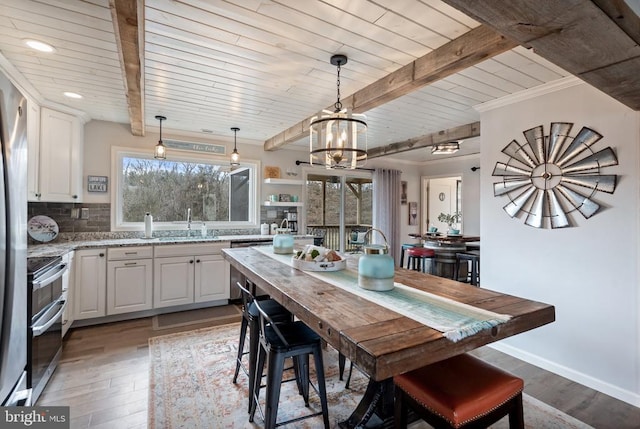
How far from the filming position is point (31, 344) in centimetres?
190

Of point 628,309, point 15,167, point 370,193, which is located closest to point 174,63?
point 15,167

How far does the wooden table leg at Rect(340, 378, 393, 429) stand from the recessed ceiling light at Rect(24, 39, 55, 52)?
306 cm

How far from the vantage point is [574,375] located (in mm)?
2443

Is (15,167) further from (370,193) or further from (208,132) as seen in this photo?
(370,193)

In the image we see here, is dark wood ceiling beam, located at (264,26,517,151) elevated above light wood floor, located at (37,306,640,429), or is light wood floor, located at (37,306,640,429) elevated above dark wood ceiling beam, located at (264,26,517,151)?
dark wood ceiling beam, located at (264,26,517,151)

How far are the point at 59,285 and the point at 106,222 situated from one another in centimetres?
152

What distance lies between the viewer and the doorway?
22.7 feet

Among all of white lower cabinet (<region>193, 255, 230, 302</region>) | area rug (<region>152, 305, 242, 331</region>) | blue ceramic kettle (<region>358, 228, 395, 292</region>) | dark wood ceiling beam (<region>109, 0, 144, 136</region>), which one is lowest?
area rug (<region>152, 305, 242, 331</region>)

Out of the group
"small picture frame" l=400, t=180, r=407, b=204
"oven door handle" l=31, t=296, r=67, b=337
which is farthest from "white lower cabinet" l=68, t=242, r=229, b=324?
"small picture frame" l=400, t=180, r=407, b=204

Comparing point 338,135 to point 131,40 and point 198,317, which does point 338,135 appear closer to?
point 131,40

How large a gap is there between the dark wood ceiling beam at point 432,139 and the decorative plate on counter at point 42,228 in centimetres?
461

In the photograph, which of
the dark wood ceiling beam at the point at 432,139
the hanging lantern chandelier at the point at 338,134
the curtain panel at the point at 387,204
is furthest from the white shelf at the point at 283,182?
the hanging lantern chandelier at the point at 338,134

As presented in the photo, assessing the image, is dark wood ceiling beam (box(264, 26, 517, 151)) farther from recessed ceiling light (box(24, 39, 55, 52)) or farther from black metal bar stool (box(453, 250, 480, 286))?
black metal bar stool (box(453, 250, 480, 286))

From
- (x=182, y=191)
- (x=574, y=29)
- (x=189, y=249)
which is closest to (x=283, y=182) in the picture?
(x=182, y=191)
